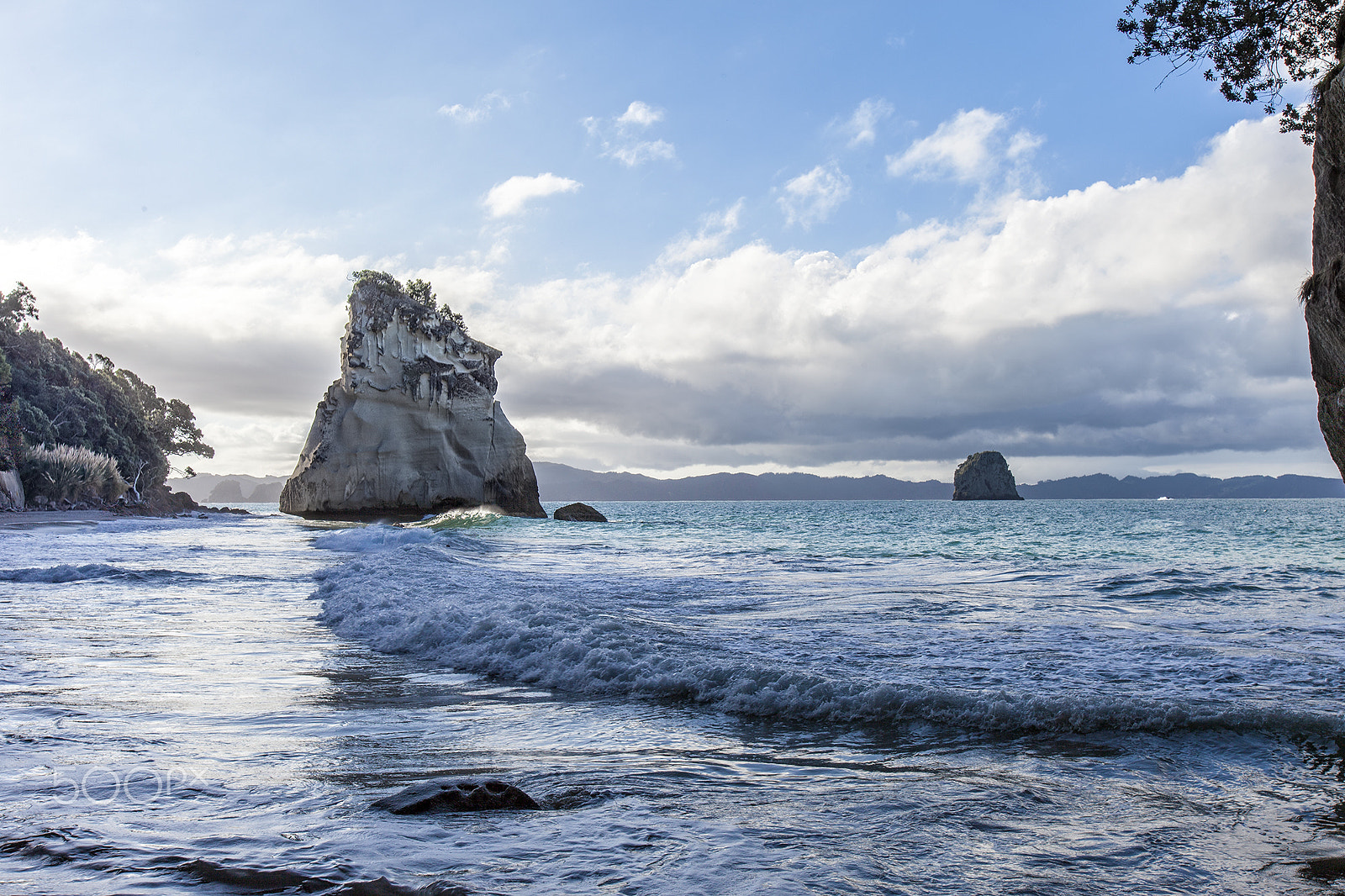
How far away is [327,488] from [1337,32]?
4747 cm

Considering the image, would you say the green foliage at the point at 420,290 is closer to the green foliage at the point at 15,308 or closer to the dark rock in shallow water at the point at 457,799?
the green foliage at the point at 15,308

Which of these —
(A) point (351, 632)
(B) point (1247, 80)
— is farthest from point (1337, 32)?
(A) point (351, 632)

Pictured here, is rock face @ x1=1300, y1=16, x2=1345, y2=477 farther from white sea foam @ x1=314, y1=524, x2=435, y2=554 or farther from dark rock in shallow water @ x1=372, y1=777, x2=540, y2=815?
white sea foam @ x1=314, y1=524, x2=435, y2=554

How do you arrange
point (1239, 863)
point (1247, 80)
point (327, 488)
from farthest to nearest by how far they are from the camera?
point (327, 488) < point (1247, 80) < point (1239, 863)

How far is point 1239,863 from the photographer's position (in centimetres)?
277

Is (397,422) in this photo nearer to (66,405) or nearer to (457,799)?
(66,405)

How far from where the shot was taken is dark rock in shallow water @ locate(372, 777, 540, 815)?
301 cm

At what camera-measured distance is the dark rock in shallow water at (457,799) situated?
3.01 metres

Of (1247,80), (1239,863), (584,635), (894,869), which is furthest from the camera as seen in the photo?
(1247,80)

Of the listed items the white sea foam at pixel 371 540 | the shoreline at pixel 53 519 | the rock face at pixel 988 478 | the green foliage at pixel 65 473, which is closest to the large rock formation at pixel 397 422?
the green foliage at pixel 65 473

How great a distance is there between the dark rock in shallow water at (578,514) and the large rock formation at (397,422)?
4378 mm

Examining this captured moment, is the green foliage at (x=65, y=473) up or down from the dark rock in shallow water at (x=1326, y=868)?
up

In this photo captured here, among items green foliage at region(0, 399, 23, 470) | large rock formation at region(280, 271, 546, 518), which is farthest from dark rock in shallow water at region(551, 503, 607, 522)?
green foliage at region(0, 399, 23, 470)

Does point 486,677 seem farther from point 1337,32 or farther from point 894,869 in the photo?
point 1337,32
